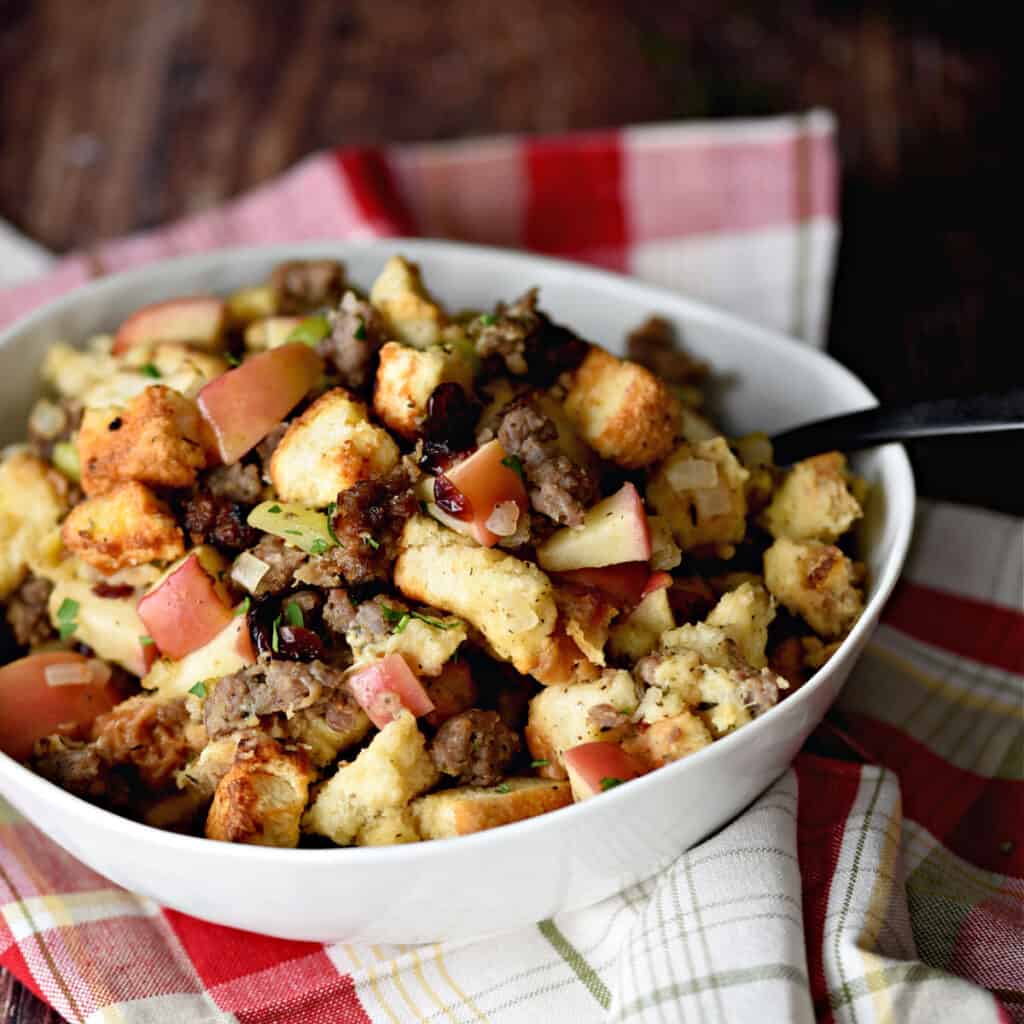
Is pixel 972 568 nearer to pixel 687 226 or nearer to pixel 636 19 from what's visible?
pixel 687 226

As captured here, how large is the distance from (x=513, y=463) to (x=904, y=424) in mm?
687

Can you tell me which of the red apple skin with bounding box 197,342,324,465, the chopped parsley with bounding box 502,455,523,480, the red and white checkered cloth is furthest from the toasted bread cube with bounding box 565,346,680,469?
the red and white checkered cloth

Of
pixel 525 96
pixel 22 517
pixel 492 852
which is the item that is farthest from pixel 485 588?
pixel 525 96

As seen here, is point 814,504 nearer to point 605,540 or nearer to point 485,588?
point 605,540

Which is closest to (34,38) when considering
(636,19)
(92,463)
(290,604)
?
(636,19)

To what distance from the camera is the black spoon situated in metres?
1.89

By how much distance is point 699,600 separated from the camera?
184 centimetres

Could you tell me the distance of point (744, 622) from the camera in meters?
1.75

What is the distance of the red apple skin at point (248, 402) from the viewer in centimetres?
187

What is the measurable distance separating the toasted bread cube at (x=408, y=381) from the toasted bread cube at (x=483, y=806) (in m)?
0.53

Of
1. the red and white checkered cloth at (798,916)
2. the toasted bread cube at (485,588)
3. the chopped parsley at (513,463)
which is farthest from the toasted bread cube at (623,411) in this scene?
the red and white checkered cloth at (798,916)

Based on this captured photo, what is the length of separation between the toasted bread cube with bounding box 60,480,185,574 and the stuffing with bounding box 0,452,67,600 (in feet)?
0.58

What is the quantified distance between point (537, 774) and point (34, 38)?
10.7 feet

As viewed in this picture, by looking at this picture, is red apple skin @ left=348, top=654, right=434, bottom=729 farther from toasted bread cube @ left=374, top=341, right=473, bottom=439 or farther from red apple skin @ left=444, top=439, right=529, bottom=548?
toasted bread cube @ left=374, top=341, right=473, bottom=439
